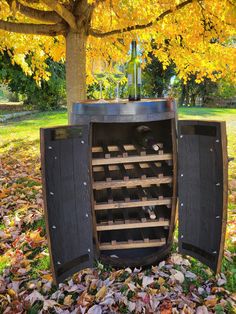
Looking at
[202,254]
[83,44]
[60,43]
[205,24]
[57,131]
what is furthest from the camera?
[60,43]

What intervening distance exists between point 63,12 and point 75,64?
624mm

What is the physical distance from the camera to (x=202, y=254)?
2568mm

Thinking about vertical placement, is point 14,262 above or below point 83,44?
below

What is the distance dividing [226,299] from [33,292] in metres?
1.33

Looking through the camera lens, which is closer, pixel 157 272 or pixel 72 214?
pixel 72 214

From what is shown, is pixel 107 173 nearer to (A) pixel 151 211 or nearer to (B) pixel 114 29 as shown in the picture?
(A) pixel 151 211

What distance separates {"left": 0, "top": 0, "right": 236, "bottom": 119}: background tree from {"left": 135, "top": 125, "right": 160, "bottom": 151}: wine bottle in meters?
1.17

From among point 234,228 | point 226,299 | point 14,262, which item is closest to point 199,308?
point 226,299

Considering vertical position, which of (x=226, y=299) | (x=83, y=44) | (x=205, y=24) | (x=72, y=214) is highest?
(x=205, y=24)

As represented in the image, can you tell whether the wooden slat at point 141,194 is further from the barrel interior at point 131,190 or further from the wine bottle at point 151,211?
the wine bottle at point 151,211

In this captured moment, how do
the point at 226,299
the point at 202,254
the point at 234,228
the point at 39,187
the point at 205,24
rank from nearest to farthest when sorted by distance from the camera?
the point at 226,299 → the point at 202,254 → the point at 234,228 → the point at 205,24 → the point at 39,187

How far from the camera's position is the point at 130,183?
2533 mm

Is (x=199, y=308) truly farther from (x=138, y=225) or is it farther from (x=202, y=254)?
(x=138, y=225)

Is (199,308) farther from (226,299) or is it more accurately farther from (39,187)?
(39,187)
